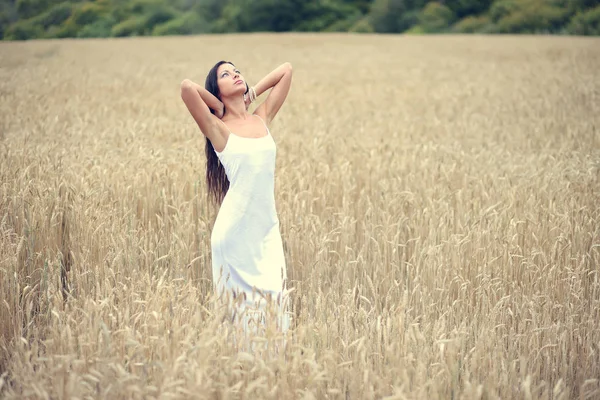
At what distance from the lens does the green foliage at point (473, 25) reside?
3575 centimetres

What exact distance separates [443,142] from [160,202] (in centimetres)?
423

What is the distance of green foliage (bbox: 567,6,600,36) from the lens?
3259 cm

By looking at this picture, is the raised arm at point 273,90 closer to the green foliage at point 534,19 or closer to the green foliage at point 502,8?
the green foliage at point 534,19

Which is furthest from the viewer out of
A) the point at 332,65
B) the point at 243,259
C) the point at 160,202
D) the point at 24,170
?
the point at 332,65

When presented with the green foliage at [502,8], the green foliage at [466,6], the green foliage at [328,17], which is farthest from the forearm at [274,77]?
the green foliage at [466,6]

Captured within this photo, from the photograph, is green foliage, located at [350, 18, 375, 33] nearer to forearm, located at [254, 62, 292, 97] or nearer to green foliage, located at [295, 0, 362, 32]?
green foliage, located at [295, 0, 362, 32]

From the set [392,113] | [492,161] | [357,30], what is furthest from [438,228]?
[357,30]

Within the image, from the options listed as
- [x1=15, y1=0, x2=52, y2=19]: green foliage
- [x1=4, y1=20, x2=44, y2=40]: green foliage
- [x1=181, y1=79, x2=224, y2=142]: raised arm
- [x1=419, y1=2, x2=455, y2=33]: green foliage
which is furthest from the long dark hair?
[x1=419, y1=2, x2=455, y2=33]: green foliage

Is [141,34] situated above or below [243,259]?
above

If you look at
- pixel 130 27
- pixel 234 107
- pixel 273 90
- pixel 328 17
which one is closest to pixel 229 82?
pixel 234 107

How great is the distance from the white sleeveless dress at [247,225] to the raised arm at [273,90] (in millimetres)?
303

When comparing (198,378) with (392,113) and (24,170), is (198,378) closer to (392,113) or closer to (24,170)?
(24,170)

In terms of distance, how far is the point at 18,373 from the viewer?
2.35m

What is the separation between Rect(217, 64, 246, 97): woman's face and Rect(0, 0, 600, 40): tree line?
31.4 meters
